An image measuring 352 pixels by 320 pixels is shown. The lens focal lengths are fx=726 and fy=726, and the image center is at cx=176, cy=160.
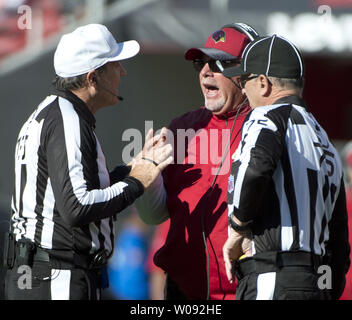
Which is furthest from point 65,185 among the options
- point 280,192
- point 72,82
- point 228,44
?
point 228,44

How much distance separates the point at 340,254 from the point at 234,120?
3.32 ft

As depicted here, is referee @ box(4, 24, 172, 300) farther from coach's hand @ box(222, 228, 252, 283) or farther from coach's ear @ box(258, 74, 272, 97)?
coach's ear @ box(258, 74, 272, 97)

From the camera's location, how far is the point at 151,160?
3.94 metres

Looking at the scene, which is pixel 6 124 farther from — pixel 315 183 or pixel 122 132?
pixel 315 183

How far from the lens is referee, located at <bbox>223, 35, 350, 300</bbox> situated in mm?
3322

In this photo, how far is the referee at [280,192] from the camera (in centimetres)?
332

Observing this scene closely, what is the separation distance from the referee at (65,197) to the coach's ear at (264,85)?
0.69 metres

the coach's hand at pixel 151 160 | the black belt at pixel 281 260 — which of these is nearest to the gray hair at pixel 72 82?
the coach's hand at pixel 151 160

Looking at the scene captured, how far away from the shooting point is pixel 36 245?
371 cm

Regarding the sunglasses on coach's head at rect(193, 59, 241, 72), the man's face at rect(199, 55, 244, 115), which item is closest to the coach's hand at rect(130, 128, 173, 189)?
the man's face at rect(199, 55, 244, 115)

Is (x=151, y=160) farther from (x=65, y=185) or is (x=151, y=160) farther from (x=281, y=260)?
(x=281, y=260)

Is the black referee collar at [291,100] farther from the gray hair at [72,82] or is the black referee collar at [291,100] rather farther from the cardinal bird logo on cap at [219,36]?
the gray hair at [72,82]

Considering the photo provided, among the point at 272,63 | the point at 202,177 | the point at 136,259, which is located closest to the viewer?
the point at 272,63
